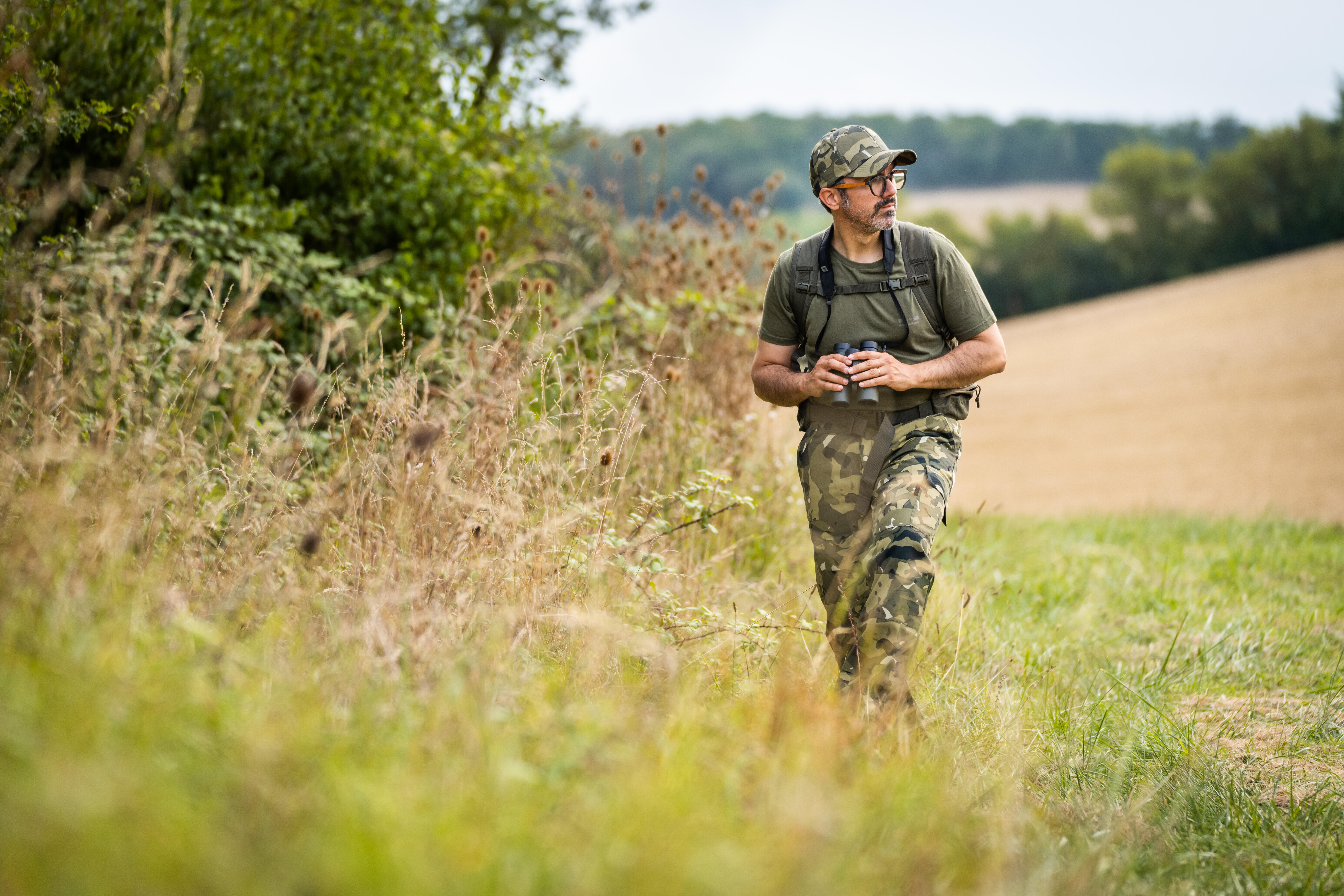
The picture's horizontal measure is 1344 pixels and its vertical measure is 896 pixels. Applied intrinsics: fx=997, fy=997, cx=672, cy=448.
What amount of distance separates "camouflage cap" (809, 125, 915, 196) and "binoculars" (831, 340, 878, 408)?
587mm

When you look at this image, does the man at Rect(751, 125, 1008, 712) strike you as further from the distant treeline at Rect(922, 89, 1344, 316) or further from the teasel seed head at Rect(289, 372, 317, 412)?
the distant treeline at Rect(922, 89, 1344, 316)

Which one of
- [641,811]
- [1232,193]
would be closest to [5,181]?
[641,811]

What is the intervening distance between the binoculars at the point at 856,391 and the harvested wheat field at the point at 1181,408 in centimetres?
820

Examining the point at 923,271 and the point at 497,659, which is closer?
the point at 497,659

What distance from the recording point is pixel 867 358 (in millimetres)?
3385

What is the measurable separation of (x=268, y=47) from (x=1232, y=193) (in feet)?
157

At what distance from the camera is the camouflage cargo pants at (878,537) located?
10.2ft

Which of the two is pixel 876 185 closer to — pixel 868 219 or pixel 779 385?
pixel 868 219

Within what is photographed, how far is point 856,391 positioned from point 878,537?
518 millimetres

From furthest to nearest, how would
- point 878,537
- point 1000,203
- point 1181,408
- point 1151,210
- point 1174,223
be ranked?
1. point 1000,203
2. point 1151,210
3. point 1174,223
4. point 1181,408
5. point 878,537

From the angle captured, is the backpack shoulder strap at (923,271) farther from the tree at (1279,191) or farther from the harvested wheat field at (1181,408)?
the tree at (1279,191)

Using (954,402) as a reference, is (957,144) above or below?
above

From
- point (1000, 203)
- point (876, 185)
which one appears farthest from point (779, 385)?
point (1000, 203)

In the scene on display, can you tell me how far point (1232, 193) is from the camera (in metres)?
44.1
